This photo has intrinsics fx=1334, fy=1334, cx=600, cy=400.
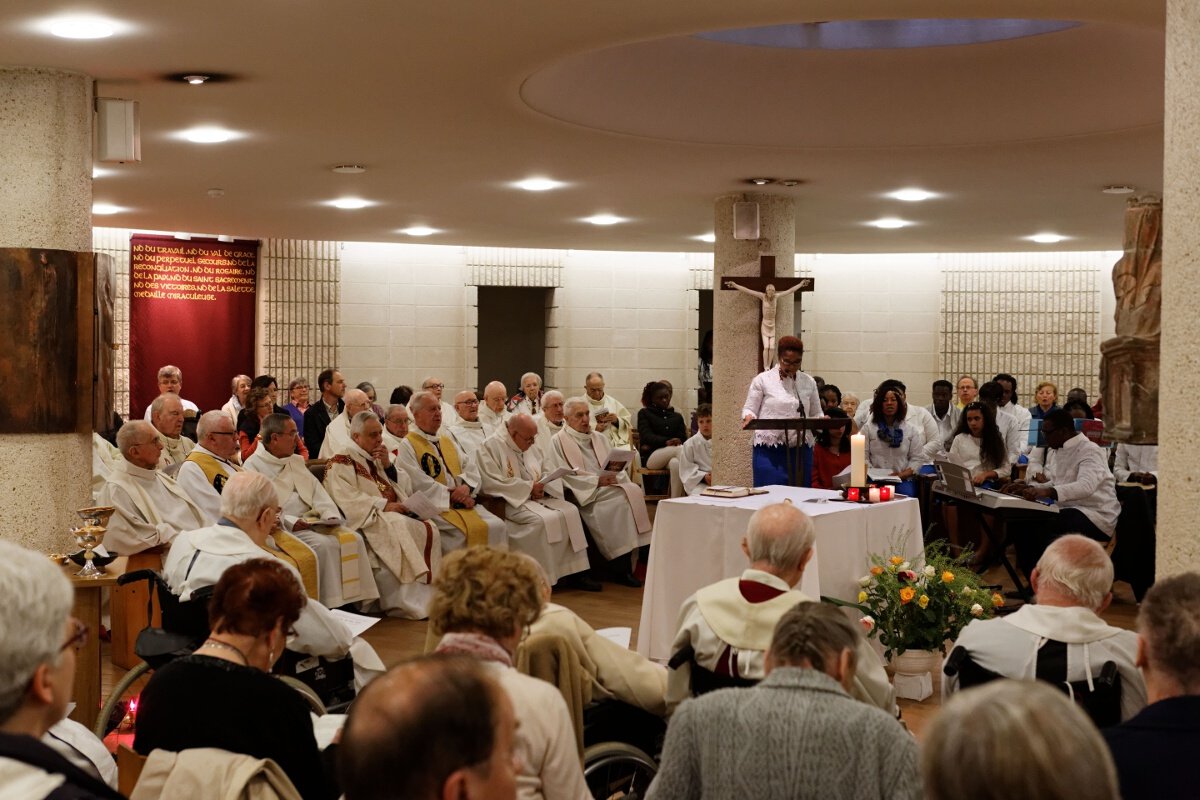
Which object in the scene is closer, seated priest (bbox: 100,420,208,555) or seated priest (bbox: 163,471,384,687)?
seated priest (bbox: 163,471,384,687)

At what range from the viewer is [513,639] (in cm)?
314

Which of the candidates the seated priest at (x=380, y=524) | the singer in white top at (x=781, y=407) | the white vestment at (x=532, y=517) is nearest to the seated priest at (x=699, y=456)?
the singer in white top at (x=781, y=407)

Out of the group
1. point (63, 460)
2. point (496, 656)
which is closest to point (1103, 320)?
point (63, 460)

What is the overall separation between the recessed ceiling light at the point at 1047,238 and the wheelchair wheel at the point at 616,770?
11.3 meters

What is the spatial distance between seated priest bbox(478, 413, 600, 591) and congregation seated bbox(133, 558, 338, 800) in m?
6.02

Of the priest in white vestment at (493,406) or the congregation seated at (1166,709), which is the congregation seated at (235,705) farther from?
the priest in white vestment at (493,406)

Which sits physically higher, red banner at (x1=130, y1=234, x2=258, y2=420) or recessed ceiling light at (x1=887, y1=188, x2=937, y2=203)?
recessed ceiling light at (x1=887, y1=188, x2=937, y2=203)

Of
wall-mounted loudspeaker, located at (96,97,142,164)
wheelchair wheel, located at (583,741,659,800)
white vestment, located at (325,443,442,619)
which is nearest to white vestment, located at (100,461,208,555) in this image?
white vestment, located at (325,443,442,619)

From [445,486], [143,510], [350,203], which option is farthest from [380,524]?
[350,203]

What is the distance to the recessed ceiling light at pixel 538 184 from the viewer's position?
10.0 m

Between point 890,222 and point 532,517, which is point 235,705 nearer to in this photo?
point 532,517

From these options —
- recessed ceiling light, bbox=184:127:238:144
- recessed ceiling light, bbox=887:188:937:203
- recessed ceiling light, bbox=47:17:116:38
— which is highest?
recessed ceiling light, bbox=887:188:937:203

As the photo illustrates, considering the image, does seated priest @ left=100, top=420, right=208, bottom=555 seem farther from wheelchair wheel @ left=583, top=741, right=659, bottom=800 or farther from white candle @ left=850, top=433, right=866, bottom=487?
wheelchair wheel @ left=583, top=741, right=659, bottom=800

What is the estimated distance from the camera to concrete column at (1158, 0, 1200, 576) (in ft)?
11.3
